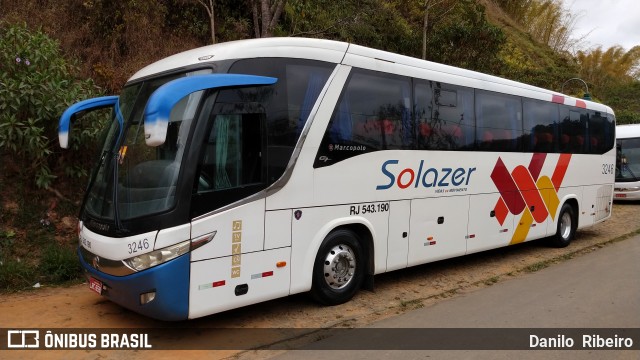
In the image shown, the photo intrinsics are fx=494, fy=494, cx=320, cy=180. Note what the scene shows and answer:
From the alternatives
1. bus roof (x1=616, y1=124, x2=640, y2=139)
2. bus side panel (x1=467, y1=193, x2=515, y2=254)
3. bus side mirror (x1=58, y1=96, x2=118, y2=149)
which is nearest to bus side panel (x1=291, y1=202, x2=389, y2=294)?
bus side panel (x1=467, y1=193, x2=515, y2=254)

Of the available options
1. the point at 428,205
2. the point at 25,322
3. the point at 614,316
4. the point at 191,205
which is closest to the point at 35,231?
the point at 25,322

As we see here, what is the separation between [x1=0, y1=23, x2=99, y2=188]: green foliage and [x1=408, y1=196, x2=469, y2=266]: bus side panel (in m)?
5.39

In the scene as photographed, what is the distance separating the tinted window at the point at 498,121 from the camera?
802 centimetres

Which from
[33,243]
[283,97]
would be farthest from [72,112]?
[33,243]

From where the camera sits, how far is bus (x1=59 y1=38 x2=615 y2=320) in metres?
4.69

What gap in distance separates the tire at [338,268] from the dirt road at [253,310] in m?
0.17

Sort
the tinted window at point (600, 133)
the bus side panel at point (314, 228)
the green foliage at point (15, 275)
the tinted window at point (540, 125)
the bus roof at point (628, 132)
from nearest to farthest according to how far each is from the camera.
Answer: the bus side panel at point (314, 228), the green foliage at point (15, 275), the tinted window at point (540, 125), the tinted window at point (600, 133), the bus roof at point (628, 132)

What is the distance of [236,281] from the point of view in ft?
16.4

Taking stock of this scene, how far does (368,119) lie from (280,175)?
1.59 m

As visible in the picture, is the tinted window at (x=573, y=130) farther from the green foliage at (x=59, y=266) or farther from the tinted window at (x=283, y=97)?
the green foliage at (x=59, y=266)

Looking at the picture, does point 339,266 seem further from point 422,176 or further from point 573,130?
point 573,130

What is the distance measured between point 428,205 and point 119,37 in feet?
30.0

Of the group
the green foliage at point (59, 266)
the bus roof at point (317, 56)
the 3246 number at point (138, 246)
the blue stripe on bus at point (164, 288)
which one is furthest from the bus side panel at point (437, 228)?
the green foliage at point (59, 266)

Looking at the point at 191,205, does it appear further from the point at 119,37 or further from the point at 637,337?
the point at 119,37
